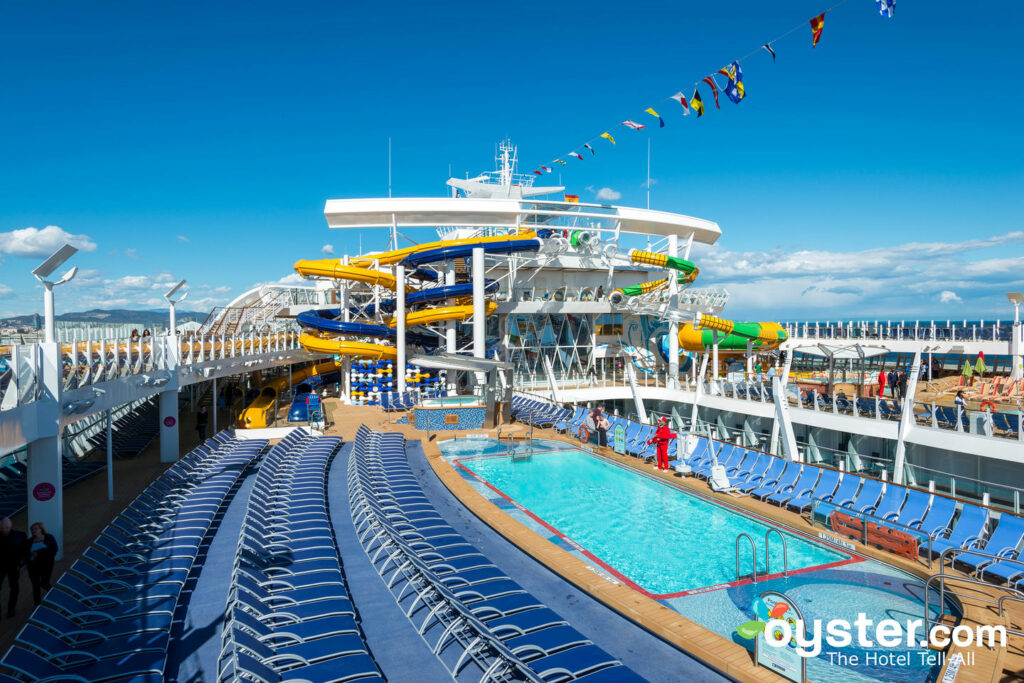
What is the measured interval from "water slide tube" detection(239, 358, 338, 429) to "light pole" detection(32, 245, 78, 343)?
9249 mm

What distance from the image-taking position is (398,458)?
11.8 metres

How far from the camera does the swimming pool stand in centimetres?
602

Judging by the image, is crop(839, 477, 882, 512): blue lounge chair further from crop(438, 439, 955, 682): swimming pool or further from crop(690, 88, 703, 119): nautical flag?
crop(690, 88, 703, 119): nautical flag

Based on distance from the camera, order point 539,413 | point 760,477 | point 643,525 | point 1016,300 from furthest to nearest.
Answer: point 1016,300 < point 539,413 < point 760,477 < point 643,525

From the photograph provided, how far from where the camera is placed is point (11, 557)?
5.96 m

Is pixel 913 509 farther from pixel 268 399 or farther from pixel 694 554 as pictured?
pixel 268 399

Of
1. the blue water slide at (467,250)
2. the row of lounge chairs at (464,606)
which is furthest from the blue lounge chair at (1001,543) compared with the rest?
the blue water slide at (467,250)

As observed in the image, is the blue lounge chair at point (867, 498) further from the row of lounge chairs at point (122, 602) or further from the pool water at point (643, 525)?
the row of lounge chairs at point (122, 602)

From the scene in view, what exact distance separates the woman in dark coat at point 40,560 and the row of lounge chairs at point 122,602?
0.40 m

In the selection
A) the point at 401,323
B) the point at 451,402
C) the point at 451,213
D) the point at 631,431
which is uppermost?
the point at 451,213

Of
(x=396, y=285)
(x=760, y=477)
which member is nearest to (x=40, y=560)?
(x=760, y=477)

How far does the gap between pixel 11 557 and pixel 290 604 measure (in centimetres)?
310

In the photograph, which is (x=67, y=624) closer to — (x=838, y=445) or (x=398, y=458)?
(x=398, y=458)

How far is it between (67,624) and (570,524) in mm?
6091
